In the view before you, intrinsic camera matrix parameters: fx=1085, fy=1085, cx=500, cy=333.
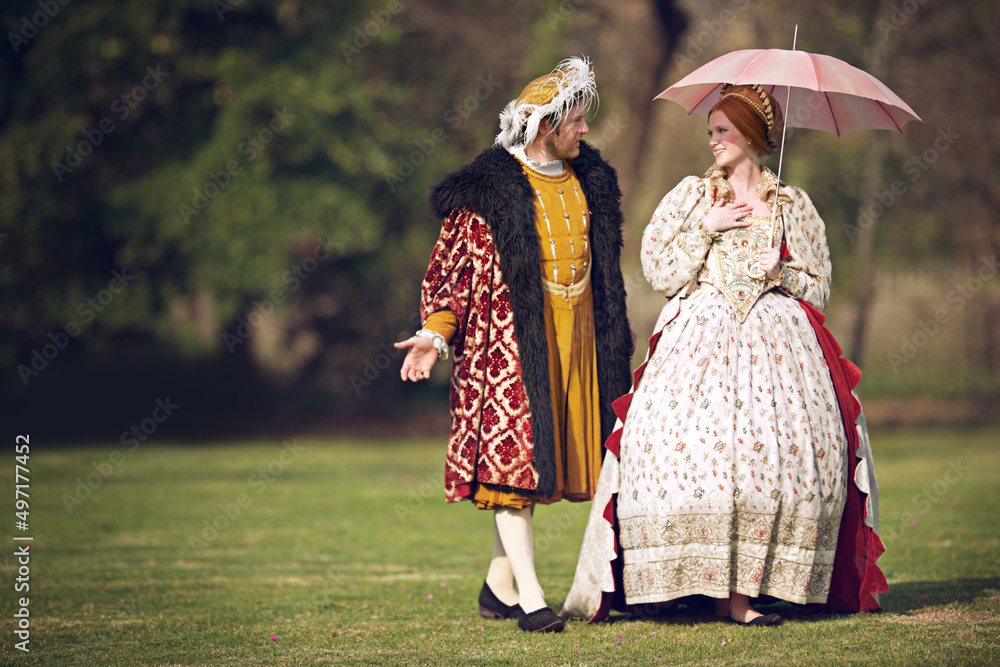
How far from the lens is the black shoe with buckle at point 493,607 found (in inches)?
171

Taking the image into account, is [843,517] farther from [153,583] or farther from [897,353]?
[897,353]

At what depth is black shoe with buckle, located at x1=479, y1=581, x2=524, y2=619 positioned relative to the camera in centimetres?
434

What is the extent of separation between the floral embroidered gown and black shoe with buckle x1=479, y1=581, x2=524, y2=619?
0.88ft

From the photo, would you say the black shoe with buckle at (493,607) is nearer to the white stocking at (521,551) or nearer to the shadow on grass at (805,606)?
the white stocking at (521,551)

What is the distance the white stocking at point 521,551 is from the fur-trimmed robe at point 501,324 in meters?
0.16

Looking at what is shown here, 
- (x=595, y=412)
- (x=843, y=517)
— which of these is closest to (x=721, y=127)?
(x=595, y=412)

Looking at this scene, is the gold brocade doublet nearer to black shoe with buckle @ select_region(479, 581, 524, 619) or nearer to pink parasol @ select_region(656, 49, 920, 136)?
pink parasol @ select_region(656, 49, 920, 136)

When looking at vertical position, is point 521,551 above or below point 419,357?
below

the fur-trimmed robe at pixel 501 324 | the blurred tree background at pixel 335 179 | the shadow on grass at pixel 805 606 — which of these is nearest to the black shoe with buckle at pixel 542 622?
the shadow on grass at pixel 805 606

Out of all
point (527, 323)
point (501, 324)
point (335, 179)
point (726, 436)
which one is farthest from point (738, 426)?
point (335, 179)

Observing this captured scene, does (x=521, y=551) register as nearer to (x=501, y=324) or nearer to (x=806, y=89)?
(x=501, y=324)

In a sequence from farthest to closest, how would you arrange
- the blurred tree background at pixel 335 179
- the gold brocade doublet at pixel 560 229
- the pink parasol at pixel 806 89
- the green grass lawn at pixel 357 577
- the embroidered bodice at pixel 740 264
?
the blurred tree background at pixel 335 179, the gold brocade doublet at pixel 560 229, the embroidered bodice at pixel 740 264, the pink parasol at pixel 806 89, the green grass lawn at pixel 357 577

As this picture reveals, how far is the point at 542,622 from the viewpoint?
13.2 ft

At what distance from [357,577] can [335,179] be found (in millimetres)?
7391
